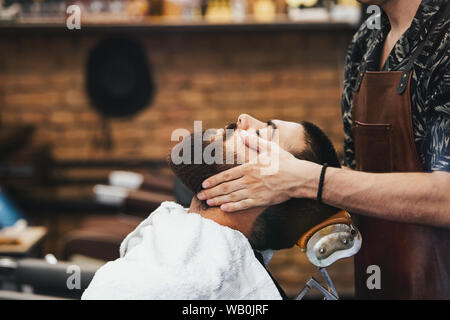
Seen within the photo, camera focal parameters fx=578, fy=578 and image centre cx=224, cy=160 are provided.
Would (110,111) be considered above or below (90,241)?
above

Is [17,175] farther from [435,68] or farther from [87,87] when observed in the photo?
[435,68]

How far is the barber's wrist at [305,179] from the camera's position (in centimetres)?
142

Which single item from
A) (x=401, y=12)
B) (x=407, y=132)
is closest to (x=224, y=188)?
(x=407, y=132)

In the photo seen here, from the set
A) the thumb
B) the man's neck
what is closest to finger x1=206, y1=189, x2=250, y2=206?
the thumb

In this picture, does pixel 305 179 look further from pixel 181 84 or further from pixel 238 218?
pixel 181 84

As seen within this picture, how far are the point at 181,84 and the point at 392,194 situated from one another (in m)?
2.72

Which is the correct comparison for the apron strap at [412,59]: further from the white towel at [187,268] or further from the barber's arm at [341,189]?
the white towel at [187,268]

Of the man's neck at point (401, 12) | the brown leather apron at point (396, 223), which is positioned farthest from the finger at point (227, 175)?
the man's neck at point (401, 12)

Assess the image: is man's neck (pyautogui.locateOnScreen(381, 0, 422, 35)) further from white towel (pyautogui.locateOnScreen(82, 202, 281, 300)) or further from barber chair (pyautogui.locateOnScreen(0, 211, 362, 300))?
white towel (pyautogui.locateOnScreen(82, 202, 281, 300))

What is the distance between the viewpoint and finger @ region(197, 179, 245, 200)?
1.42 m

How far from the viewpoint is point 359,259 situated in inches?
72.2

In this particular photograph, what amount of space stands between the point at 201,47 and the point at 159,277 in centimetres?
280

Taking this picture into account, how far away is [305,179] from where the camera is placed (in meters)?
1.42

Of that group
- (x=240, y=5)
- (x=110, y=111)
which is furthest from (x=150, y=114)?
(x=240, y=5)
